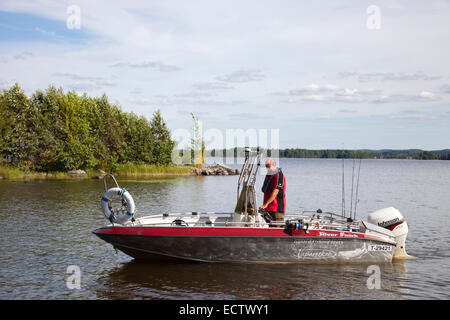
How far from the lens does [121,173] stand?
51.3 metres

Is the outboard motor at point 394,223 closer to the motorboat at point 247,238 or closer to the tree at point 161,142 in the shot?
the motorboat at point 247,238

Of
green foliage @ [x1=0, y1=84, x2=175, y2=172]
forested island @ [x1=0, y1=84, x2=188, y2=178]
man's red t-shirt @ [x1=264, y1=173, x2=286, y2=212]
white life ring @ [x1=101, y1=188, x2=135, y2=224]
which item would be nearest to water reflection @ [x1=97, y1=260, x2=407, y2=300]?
white life ring @ [x1=101, y1=188, x2=135, y2=224]

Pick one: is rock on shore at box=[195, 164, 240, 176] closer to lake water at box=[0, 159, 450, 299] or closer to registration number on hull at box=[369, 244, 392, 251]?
lake water at box=[0, 159, 450, 299]

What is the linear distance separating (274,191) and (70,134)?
43010 millimetres

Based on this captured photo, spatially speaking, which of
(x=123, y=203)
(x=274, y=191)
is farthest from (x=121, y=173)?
(x=274, y=191)

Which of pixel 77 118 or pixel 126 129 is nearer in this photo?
pixel 77 118

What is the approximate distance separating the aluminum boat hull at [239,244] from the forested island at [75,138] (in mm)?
36140

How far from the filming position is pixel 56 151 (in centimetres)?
4841

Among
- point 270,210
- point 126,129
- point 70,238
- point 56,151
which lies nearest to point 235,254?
point 270,210

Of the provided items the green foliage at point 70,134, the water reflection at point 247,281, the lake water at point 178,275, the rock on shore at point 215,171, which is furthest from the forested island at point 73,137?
the water reflection at point 247,281

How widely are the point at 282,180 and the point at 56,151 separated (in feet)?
139

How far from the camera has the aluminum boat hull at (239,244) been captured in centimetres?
1120

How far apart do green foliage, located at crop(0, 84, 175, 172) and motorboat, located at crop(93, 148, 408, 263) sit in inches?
1541
